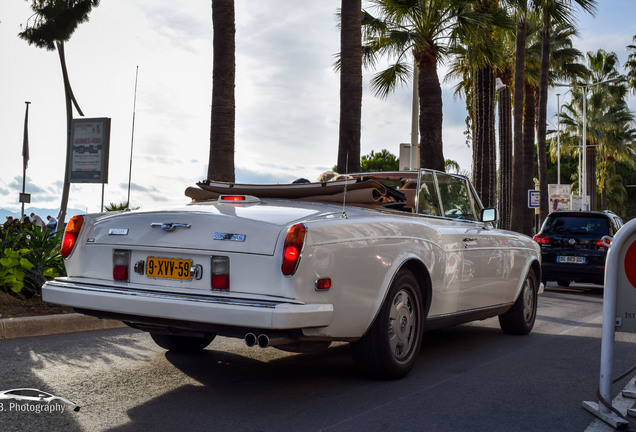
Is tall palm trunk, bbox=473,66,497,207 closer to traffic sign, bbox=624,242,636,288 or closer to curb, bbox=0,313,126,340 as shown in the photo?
curb, bbox=0,313,126,340

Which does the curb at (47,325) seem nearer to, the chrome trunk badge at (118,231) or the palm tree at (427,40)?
the chrome trunk badge at (118,231)

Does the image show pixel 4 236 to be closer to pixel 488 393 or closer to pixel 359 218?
pixel 359 218

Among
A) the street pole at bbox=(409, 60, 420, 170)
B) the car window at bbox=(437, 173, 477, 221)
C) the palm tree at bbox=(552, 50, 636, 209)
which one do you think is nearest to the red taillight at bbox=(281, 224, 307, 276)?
the car window at bbox=(437, 173, 477, 221)

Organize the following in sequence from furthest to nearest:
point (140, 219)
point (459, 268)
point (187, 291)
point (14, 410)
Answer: point (459, 268) → point (140, 219) → point (187, 291) → point (14, 410)

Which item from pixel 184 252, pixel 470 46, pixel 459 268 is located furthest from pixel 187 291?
pixel 470 46

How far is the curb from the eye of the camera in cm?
689

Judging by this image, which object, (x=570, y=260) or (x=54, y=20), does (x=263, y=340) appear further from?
→ (x=54, y=20)

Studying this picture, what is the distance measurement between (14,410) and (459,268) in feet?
12.2

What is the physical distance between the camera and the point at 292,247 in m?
4.54

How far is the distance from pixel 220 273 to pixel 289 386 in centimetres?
113

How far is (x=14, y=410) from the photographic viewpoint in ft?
14.4

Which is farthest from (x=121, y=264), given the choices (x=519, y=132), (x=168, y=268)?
(x=519, y=132)

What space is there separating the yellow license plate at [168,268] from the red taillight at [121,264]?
7.7 inches

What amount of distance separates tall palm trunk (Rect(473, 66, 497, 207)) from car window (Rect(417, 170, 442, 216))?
1531 centimetres
